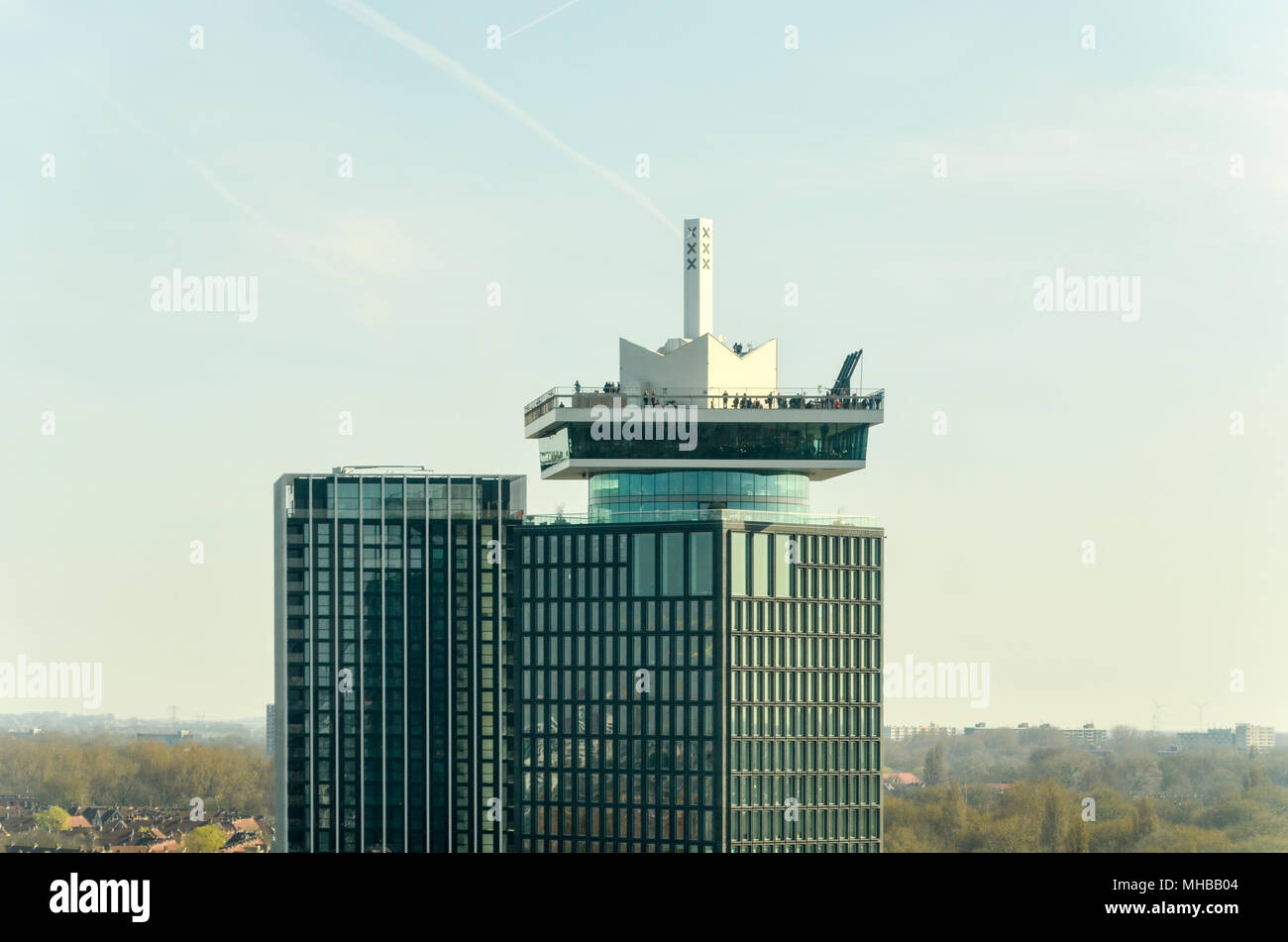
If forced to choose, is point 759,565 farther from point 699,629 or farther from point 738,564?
point 699,629

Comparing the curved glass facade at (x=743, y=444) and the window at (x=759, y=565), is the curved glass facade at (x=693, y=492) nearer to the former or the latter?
the curved glass facade at (x=743, y=444)

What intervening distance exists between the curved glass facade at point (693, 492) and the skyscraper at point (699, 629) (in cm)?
18

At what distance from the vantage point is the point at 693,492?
196 meters

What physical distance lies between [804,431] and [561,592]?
26.9 m

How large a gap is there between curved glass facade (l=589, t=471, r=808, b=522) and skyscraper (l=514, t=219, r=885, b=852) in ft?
0.59

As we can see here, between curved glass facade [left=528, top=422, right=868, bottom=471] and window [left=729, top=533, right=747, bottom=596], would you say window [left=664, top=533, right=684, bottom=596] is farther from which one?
curved glass facade [left=528, top=422, right=868, bottom=471]

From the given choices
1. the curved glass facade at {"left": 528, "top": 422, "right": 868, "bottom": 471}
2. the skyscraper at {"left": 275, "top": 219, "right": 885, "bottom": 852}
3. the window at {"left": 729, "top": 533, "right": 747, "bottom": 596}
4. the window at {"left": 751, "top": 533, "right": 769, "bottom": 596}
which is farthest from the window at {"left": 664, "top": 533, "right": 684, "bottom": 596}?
the curved glass facade at {"left": 528, "top": 422, "right": 868, "bottom": 471}

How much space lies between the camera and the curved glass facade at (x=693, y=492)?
643 feet

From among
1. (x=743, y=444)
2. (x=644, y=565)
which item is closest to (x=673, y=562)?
(x=644, y=565)
